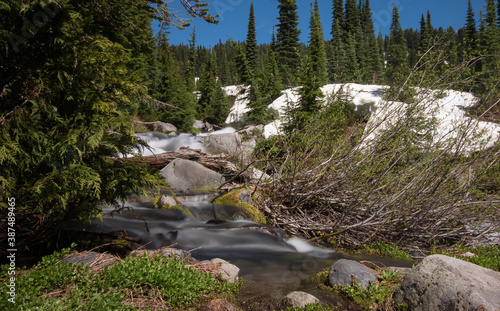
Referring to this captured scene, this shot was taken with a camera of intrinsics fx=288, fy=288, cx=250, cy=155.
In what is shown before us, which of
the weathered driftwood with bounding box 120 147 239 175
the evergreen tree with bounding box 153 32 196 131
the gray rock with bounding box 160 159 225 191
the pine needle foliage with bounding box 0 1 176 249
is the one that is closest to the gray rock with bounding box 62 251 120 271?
the pine needle foliage with bounding box 0 1 176 249

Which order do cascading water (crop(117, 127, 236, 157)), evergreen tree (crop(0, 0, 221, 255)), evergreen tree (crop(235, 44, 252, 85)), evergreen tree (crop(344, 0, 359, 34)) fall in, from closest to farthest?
evergreen tree (crop(0, 0, 221, 255)) → cascading water (crop(117, 127, 236, 157)) → evergreen tree (crop(235, 44, 252, 85)) → evergreen tree (crop(344, 0, 359, 34))

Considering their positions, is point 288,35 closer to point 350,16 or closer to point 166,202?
point 350,16

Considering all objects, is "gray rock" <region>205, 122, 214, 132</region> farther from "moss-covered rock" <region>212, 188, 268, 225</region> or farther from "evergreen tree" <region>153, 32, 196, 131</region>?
"moss-covered rock" <region>212, 188, 268, 225</region>

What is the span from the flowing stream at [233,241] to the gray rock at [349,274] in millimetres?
565

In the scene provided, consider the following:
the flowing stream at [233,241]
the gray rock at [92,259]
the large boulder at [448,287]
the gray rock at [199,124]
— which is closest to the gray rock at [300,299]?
the flowing stream at [233,241]

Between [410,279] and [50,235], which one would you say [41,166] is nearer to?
[50,235]

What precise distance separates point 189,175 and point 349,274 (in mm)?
8325

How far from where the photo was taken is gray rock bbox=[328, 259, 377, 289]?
423 cm

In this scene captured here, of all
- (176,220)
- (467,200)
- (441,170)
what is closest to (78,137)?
(176,220)

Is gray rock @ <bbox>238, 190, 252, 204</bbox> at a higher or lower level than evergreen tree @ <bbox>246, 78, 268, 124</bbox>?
lower

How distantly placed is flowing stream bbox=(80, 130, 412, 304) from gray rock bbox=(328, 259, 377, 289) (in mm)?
565

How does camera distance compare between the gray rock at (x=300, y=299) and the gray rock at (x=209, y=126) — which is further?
the gray rock at (x=209, y=126)

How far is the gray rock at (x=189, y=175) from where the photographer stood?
1139cm

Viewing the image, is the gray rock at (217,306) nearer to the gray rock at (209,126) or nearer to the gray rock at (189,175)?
the gray rock at (189,175)
